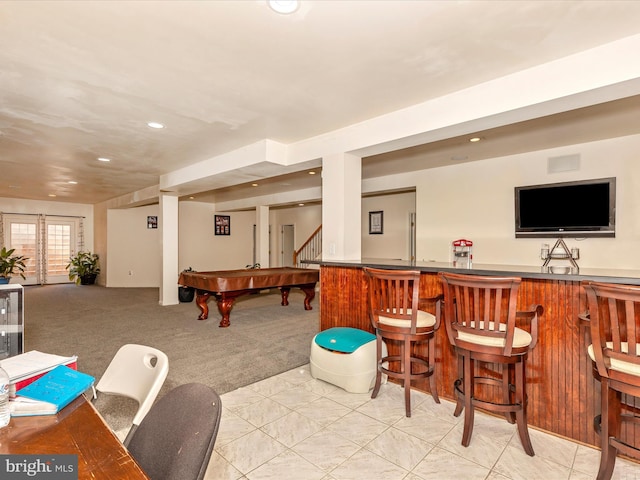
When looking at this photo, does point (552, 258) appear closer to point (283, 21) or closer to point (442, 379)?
point (442, 379)

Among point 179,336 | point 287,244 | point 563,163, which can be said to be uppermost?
point 563,163

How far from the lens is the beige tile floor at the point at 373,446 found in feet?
6.12

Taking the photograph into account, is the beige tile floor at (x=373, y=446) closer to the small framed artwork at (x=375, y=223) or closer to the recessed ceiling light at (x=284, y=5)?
the recessed ceiling light at (x=284, y=5)

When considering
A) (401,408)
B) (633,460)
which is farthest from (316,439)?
(633,460)

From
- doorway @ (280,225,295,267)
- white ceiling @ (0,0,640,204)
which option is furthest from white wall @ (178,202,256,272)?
white ceiling @ (0,0,640,204)

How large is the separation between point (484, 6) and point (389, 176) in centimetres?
462

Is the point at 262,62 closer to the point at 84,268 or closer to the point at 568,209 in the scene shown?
the point at 568,209

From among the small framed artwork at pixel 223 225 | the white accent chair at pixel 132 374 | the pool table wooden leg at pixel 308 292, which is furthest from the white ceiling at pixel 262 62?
the small framed artwork at pixel 223 225

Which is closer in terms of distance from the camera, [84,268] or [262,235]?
[262,235]

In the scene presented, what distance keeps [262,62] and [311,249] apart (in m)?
6.81

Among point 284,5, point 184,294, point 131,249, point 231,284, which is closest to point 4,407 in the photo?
point 284,5

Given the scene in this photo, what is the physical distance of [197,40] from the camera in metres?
2.15

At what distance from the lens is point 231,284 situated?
5172 millimetres

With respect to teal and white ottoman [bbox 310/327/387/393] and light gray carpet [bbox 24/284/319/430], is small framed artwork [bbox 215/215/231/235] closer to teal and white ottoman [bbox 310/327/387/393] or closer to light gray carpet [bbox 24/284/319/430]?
light gray carpet [bbox 24/284/319/430]
